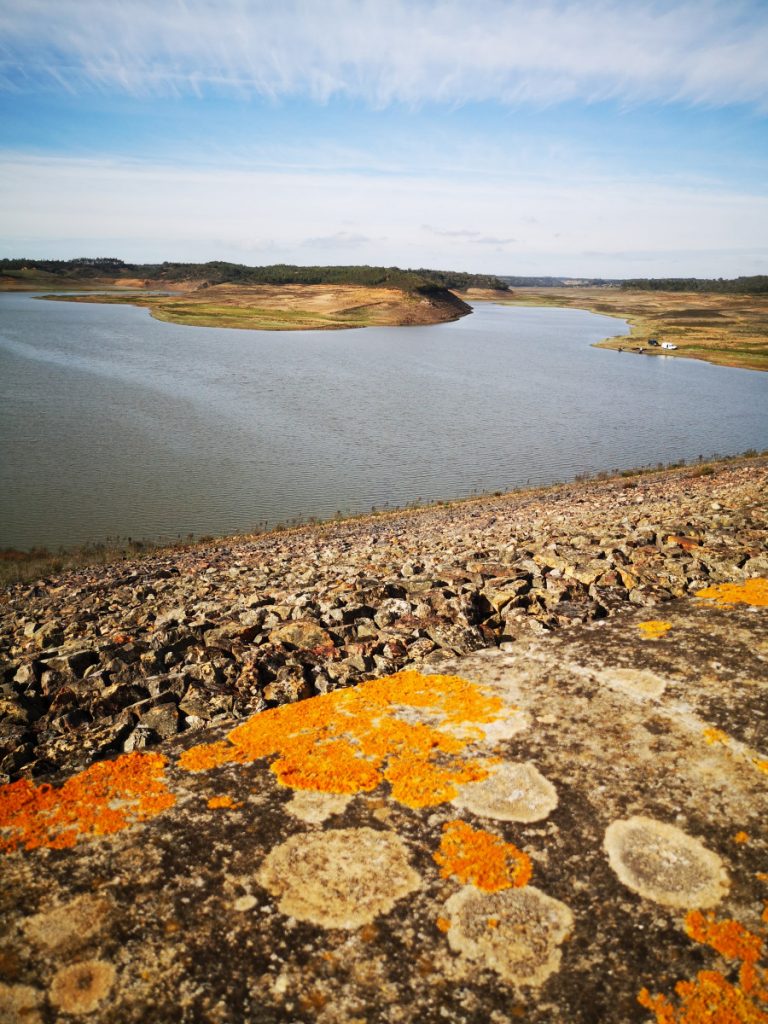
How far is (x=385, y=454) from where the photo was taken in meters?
30.1

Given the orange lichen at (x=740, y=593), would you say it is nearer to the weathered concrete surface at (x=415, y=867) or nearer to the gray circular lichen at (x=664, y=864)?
the weathered concrete surface at (x=415, y=867)

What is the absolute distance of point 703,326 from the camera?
11462cm

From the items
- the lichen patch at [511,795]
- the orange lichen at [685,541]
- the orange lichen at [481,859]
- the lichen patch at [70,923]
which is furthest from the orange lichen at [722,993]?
the orange lichen at [685,541]

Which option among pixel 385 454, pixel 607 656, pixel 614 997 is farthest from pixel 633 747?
pixel 385 454

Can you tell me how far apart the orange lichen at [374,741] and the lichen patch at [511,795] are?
96 millimetres

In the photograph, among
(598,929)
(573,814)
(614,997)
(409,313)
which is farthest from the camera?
(409,313)

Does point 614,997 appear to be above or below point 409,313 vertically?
A: below

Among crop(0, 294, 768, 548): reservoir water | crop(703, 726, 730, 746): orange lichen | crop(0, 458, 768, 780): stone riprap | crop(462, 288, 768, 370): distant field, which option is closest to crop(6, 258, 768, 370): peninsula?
crop(462, 288, 768, 370): distant field

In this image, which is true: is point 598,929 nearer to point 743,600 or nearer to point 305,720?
point 305,720

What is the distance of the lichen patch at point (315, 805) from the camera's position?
4.33 meters

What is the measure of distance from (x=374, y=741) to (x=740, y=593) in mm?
5284

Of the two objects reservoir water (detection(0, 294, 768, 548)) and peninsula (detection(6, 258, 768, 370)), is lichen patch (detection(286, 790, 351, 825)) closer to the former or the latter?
reservoir water (detection(0, 294, 768, 548))

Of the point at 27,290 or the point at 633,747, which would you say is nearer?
the point at 633,747

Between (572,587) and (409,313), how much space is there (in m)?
122
